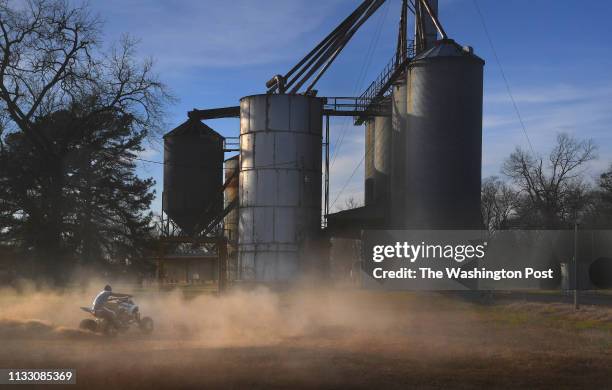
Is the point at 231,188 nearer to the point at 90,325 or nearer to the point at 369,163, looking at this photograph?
the point at 369,163

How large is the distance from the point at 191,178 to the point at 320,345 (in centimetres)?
3906

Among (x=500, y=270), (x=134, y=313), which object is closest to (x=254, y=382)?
(x=134, y=313)

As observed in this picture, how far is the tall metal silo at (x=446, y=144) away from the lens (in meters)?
44.5

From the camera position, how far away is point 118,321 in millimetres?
24375

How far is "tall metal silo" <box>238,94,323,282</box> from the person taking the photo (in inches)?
1928

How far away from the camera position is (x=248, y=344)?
22.6m

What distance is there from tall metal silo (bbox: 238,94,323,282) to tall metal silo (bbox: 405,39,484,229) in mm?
7772

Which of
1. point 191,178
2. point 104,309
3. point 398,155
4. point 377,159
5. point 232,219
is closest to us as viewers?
point 104,309

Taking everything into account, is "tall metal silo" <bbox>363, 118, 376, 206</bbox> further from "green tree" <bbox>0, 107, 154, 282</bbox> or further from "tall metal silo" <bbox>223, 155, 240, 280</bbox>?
"green tree" <bbox>0, 107, 154, 282</bbox>

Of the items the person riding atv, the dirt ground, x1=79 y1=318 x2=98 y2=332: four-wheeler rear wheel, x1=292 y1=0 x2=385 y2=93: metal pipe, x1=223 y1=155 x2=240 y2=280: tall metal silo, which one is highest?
x1=292 y1=0 x2=385 y2=93: metal pipe

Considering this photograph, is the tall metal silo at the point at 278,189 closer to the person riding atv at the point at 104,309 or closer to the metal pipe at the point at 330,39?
the metal pipe at the point at 330,39

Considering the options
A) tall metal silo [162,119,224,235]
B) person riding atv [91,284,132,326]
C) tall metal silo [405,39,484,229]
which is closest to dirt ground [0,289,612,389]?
person riding atv [91,284,132,326]

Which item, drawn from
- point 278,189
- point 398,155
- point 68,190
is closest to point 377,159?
point 398,155

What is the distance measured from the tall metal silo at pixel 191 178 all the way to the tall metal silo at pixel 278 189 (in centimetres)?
1013
